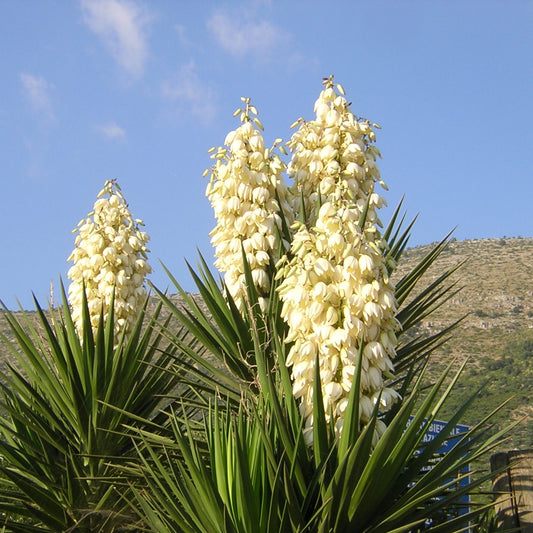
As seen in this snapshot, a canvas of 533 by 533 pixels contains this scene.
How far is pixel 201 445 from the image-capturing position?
9.61 ft

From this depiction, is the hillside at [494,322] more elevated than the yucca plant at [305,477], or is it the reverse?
the hillside at [494,322]

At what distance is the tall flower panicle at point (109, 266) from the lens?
3.93 metres

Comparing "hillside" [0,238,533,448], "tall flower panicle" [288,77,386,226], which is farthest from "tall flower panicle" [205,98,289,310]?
"hillside" [0,238,533,448]

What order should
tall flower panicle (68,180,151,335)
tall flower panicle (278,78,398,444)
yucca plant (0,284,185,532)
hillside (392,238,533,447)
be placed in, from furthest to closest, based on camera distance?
hillside (392,238,533,447) < tall flower panicle (68,180,151,335) < yucca plant (0,284,185,532) < tall flower panicle (278,78,398,444)

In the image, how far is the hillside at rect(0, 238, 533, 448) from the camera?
43.0 feet

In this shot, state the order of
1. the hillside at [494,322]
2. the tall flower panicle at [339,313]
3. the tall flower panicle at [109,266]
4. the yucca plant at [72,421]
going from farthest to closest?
the hillside at [494,322], the tall flower panicle at [109,266], the yucca plant at [72,421], the tall flower panicle at [339,313]

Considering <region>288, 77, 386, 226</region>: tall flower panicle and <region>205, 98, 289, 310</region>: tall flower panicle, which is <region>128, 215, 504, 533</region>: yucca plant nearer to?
<region>205, 98, 289, 310</region>: tall flower panicle

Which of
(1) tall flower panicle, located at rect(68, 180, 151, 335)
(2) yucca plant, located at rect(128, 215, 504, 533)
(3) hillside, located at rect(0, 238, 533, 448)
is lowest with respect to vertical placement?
(2) yucca plant, located at rect(128, 215, 504, 533)

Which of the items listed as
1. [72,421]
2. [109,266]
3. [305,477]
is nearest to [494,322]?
[109,266]

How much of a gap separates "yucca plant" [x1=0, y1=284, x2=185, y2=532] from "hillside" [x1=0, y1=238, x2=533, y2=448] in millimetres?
8755

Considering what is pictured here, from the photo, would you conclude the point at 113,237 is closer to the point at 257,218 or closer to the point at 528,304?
the point at 257,218

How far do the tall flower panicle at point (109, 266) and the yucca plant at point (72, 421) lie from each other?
25cm

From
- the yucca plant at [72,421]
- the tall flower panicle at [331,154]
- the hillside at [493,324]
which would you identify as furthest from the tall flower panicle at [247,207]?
the hillside at [493,324]

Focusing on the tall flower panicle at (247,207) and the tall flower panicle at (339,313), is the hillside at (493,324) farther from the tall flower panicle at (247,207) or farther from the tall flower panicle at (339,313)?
the tall flower panicle at (339,313)
